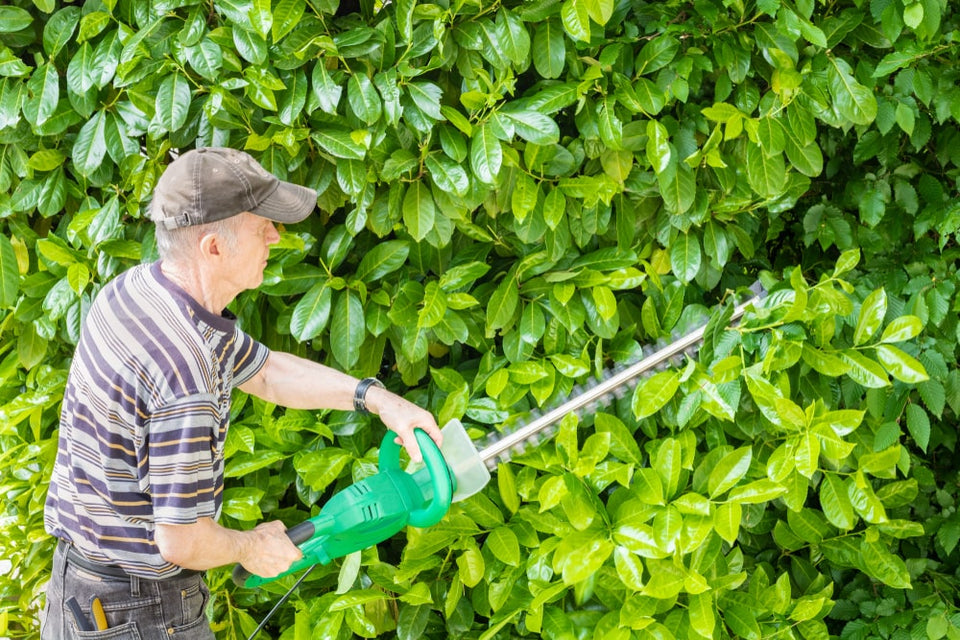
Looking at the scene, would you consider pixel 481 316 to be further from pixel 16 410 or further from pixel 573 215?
pixel 16 410

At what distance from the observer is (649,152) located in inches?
75.9

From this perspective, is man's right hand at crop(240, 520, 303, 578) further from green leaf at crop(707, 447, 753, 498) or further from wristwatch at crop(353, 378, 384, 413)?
green leaf at crop(707, 447, 753, 498)

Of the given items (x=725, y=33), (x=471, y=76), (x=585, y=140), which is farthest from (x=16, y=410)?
(x=725, y=33)

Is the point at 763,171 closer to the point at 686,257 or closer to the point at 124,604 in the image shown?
the point at 686,257

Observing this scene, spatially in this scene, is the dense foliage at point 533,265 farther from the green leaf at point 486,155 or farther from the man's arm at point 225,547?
the man's arm at point 225,547

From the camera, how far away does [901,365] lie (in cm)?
187

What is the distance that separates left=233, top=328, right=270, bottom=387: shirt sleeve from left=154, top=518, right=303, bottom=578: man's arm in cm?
33

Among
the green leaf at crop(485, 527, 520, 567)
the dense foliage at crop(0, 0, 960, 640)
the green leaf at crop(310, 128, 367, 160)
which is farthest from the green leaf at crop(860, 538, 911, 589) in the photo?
the green leaf at crop(310, 128, 367, 160)

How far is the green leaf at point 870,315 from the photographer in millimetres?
1905

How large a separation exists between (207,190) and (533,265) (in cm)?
79

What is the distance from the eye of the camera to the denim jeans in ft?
5.01

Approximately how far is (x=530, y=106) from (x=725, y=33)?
0.47 m

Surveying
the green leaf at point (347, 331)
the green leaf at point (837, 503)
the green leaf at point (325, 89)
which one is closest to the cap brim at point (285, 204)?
the green leaf at point (325, 89)

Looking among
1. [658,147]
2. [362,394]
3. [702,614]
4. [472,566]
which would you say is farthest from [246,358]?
[702,614]
